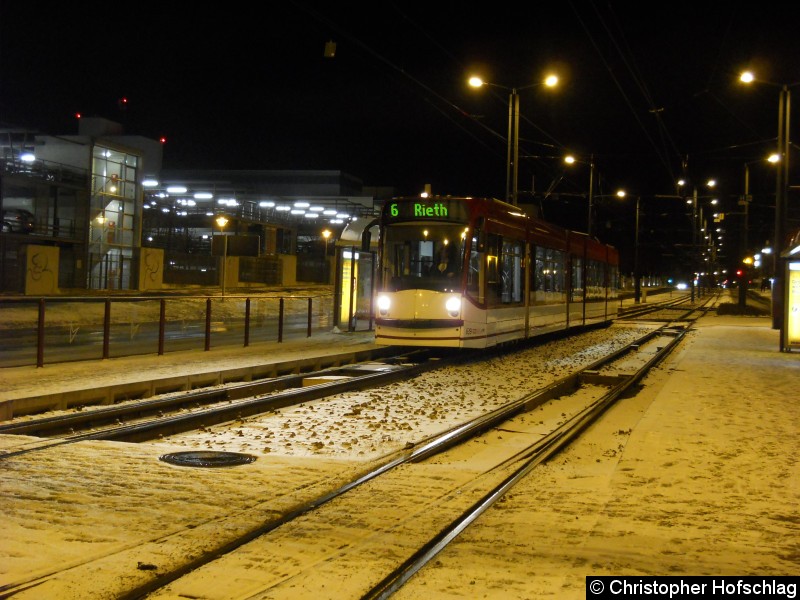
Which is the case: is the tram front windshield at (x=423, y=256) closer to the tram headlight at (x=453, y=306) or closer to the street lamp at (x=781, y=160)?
the tram headlight at (x=453, y=306)

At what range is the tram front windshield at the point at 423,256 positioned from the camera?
19.5m

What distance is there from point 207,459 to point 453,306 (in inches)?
424

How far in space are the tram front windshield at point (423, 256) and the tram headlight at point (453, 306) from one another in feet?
0.70

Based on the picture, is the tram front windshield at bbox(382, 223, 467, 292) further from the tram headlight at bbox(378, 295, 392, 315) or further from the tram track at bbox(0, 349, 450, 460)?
the tram track at bbox(0, 349, 450, 460)

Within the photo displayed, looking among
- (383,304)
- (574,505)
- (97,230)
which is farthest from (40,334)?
(97,230)

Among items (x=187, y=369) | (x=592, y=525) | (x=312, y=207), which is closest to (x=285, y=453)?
(x=592, y=525)

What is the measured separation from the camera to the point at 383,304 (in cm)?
1975

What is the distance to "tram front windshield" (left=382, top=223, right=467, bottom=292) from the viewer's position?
19.5 metres

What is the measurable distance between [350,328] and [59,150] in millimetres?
27386

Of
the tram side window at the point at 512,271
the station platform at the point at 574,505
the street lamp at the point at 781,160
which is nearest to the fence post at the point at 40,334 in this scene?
the station platform at the point at 574,505

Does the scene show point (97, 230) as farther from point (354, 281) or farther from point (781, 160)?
point (781, 160)

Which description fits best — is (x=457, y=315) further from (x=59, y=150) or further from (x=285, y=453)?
(x=59, y=150)

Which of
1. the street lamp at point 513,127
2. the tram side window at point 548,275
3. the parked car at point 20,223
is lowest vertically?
the tram side window at point 548,275

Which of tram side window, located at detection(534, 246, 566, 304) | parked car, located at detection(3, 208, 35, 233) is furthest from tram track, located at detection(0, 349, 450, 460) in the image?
parked car, located at detection(3, 208, 35, 233)
